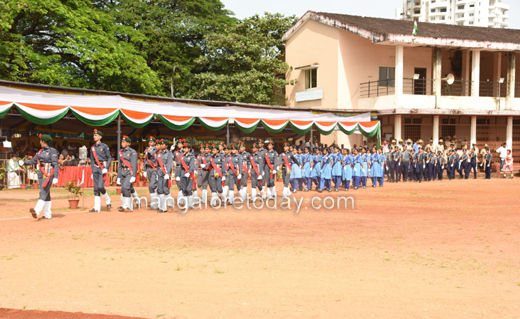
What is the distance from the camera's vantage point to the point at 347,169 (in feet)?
70.7

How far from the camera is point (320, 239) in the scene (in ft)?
34.9

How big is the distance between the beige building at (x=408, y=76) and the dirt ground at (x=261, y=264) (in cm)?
1722

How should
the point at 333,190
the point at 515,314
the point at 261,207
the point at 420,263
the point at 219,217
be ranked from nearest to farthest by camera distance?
the point at 515,314 → the point at 420,263 → the point at 219,217 → the point at 261,207 → the point at 333,190

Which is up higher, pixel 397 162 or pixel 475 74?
pixel 475 74

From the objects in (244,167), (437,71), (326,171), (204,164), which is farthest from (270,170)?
(437,71)

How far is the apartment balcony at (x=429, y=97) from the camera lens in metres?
30.3

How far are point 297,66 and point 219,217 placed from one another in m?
23.3

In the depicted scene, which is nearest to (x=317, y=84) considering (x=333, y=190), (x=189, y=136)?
(x=189, y=136)

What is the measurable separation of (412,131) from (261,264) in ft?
83.6

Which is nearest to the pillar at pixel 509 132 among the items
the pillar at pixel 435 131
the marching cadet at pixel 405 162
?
the pillar at pixel 435 131

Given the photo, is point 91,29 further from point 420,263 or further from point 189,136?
point 420,263

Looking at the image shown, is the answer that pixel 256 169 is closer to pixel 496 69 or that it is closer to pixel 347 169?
pixel 347 169

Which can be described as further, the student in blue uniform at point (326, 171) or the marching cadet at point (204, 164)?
the student in blue uniform at point (326, 171)

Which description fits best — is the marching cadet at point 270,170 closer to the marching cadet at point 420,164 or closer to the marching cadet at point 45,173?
the marching cadet at point 45,173
